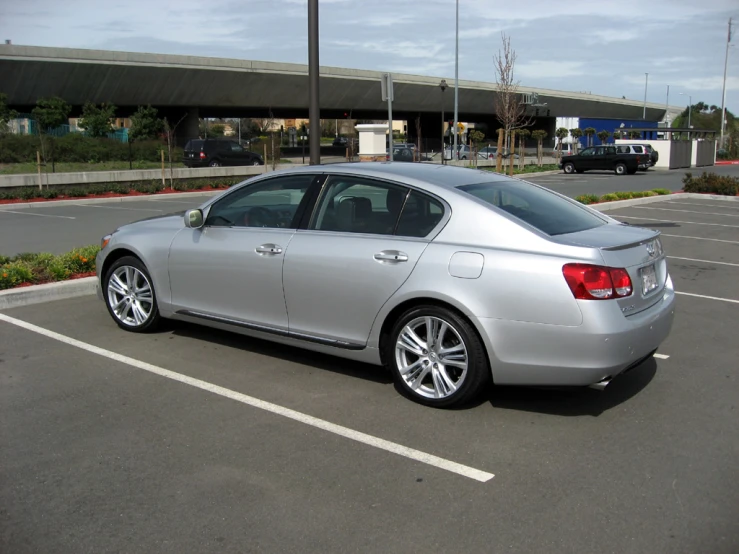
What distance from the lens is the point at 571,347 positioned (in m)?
4.54

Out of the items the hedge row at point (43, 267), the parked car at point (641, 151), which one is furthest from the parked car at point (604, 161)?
the hedge row at point (43, 267)

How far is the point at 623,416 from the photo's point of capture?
16.1 ft

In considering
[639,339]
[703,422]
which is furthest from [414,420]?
[703,422]

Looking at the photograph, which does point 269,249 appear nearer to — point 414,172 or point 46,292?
point 414,172

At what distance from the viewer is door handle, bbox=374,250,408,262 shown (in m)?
5.06

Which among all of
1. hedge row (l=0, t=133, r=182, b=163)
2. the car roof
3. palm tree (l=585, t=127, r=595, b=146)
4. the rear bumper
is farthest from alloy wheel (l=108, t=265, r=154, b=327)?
palm tree (l=585, t=127, r=595, b=146)

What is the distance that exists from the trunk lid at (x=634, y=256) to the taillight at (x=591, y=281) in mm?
62

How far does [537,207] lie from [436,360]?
138 centimetres

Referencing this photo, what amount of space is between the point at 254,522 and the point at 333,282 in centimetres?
A: 212

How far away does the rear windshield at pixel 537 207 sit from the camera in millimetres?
5148

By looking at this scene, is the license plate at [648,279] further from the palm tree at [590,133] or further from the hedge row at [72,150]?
the palm tree at [590,133]

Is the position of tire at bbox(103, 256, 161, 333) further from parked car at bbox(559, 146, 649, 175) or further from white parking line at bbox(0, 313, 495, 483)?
parked car at bbox(559, 146, 649, 175)

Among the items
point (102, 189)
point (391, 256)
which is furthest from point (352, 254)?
point (102, 189)

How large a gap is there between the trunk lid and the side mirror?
9.69 ft
